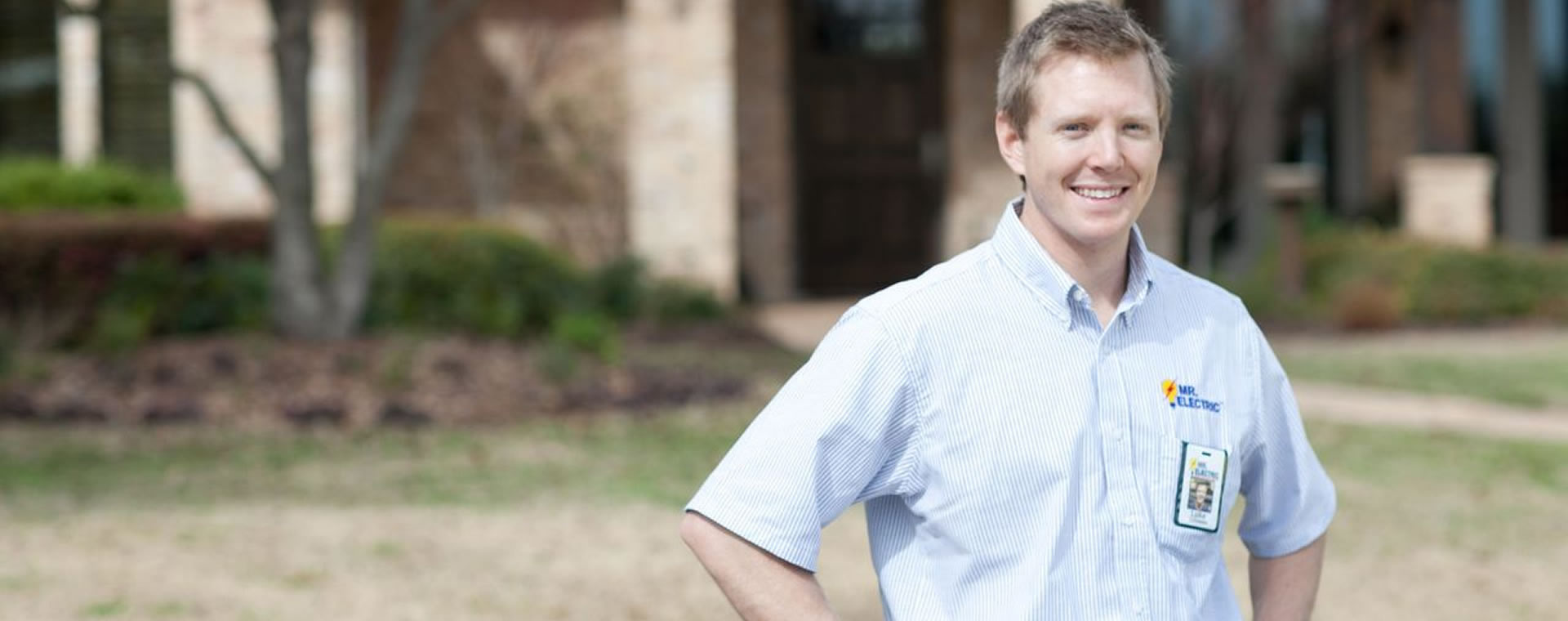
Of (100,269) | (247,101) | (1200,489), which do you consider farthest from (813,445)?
(247,101)

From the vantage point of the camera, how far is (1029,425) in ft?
6.68

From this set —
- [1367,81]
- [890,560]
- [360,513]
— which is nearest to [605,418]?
[360,513]

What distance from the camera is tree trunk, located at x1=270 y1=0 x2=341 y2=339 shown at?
1021 centimetres

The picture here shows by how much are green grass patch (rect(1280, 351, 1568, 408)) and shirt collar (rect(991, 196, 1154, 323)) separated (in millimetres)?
8741

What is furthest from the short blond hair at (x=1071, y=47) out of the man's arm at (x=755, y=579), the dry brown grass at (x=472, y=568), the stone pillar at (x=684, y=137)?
the stone pillar at (x=684, y=137)

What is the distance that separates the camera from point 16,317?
464 inches

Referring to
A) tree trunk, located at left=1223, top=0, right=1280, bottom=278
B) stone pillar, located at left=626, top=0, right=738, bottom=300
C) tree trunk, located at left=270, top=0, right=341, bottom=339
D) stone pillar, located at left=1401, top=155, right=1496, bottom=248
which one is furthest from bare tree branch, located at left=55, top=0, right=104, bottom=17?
stone pillar, located at left=1401, top=155, right=1496, bottom=248

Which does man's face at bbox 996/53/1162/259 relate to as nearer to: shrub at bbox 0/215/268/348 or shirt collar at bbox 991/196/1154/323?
shirt collar at bbox 991/196/1154/323

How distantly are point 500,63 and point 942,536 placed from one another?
1499 cm

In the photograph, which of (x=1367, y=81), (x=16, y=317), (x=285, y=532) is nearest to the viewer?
(x=285, y=532)

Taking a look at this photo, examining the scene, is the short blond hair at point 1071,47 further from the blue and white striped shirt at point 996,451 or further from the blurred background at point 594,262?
the blurred background at point 594,262

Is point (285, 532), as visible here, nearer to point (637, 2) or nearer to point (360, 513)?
point (360, 513)

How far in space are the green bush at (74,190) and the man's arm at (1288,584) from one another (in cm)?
1295

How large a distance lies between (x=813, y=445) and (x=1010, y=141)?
0.44m
